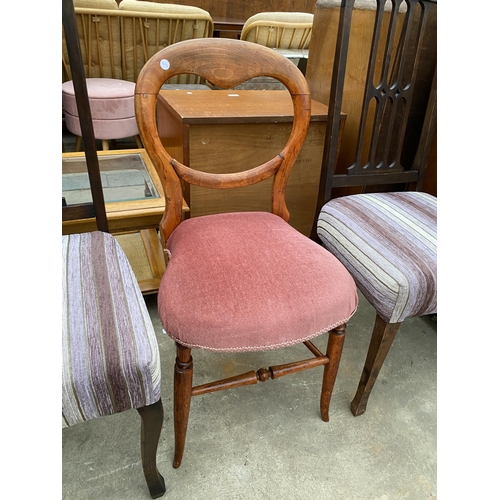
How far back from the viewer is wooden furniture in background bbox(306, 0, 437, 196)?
1.43 m

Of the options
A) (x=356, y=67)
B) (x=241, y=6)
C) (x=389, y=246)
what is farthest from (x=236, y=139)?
(x=241, y=6)

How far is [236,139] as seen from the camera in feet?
4.70

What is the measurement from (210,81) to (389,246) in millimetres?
638

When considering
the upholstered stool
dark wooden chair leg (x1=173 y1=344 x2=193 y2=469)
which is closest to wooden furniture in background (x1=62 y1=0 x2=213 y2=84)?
the upholstered stool

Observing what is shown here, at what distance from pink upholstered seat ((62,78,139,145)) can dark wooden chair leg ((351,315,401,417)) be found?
6.90 ft

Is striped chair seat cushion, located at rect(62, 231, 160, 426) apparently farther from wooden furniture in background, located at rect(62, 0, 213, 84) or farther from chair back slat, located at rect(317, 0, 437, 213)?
wooden furniture in background, located at rect(62, 0, 213, 84)

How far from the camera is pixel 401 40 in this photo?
1293 millimetres

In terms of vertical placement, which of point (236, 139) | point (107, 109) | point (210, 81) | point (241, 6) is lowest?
point (107, 109)

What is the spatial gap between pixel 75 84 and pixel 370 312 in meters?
1.36

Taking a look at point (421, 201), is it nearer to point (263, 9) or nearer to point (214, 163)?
point (214, 163)

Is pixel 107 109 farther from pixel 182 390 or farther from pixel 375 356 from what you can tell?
pixel 375 356

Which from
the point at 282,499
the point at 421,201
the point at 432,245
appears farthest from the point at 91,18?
the point at 282,499

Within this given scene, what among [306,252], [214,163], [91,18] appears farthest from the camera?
[91,18]

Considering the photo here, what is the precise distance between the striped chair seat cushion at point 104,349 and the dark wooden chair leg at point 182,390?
13 cm
